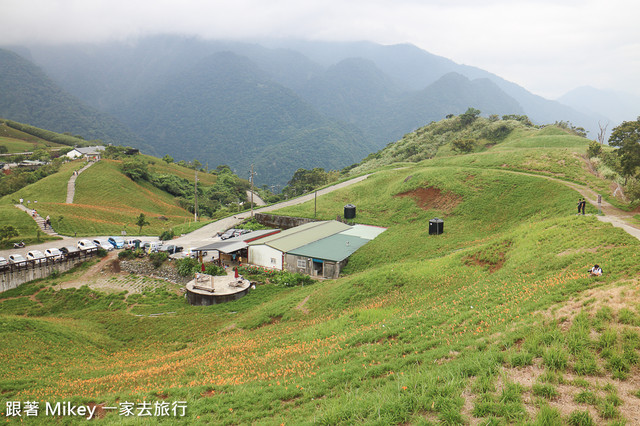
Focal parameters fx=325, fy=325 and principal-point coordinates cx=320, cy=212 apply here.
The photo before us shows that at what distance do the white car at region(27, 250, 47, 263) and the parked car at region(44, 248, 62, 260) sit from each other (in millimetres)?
382

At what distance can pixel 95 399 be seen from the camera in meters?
10.1

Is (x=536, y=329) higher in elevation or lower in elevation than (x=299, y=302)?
higher

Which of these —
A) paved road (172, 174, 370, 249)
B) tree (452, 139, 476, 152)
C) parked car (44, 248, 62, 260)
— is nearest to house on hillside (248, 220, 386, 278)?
paved road (172, 174, 370, 249)

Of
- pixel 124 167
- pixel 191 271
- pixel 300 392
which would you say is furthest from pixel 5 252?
pixel 124 167

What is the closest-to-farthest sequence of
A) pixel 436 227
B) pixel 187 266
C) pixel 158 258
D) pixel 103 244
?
1. pixel 187 266
2. pixel 436 227
3. pixel 158 258
4. pixel 103 244

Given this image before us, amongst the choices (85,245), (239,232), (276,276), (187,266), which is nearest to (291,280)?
(276,276)

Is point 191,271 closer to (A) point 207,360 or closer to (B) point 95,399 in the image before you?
(A) point 207,360

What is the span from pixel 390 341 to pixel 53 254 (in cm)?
3513

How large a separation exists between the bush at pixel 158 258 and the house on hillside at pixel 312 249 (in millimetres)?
8492

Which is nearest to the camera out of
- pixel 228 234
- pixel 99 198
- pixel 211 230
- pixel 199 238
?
pixel 228 234

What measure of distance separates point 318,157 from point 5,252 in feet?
560

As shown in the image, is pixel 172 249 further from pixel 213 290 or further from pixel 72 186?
pixel 72 186

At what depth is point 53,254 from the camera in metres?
31.7

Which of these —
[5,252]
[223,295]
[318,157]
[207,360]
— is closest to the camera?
[207,360]
